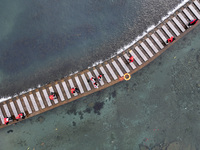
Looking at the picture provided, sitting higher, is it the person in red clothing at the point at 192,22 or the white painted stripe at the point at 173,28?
the white painted stripe at the point at 173,28

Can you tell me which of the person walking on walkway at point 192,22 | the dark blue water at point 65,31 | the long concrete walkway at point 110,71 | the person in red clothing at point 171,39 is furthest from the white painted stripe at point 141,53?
the person walking on walkway at point 192,22

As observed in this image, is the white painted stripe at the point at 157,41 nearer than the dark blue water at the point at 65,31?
Yes

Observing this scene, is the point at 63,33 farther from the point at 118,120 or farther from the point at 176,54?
the point at 176,54

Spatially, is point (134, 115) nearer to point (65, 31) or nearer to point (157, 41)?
point (157, 41)

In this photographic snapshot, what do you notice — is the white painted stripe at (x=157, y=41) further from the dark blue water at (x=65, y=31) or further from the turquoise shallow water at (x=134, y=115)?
the dark blue water at (x=65, y=31)

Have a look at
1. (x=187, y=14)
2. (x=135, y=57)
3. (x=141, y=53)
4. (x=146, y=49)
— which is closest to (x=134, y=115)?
(x=135, y=57)

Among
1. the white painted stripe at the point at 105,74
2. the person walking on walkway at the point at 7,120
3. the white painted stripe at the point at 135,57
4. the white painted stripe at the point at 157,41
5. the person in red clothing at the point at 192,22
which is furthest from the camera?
the white painted stripe at the point at 157,41

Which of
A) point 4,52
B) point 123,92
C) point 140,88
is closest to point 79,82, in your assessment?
point 123,92
